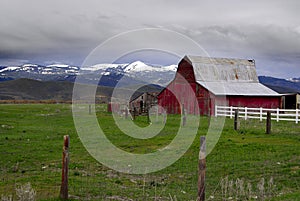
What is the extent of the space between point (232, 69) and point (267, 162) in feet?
124

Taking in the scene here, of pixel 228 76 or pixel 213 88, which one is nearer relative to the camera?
pixel 213 88

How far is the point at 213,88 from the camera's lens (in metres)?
43.0

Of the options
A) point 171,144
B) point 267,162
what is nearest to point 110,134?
point 171,144

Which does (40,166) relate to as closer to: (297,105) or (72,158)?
(72,158)

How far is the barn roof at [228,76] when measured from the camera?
4431 centimetres

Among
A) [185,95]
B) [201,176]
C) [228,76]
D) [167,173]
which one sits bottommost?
[167,173]

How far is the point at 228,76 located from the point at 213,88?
7.41 meters

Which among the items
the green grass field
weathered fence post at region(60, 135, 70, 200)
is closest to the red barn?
the green grass field

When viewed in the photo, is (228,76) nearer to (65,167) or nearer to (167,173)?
(167,173)

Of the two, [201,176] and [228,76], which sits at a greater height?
[228,76]

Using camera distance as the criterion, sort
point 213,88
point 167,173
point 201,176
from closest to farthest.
A: point 201,176 → point 167,173 → point 213,88

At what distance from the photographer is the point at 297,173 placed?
12.5m

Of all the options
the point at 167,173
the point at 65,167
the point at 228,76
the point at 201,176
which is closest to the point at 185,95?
the point at 228,76

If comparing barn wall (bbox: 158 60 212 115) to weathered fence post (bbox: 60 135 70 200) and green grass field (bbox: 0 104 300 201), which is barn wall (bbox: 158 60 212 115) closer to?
green grass field (bbox: 0 104 300 201)
